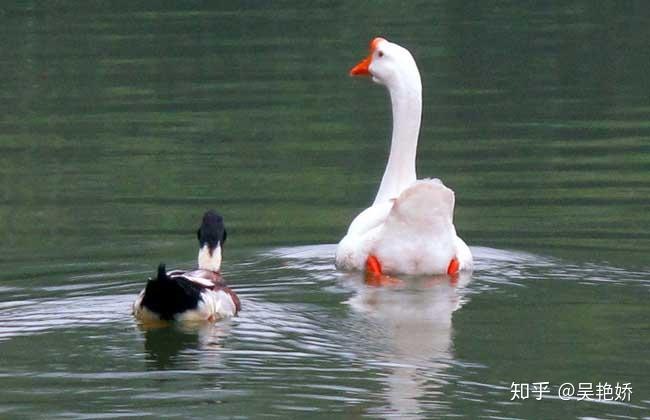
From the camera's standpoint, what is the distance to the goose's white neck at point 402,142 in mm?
13320

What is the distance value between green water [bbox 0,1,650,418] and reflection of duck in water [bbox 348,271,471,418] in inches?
1.0

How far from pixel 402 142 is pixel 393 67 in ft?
2.17

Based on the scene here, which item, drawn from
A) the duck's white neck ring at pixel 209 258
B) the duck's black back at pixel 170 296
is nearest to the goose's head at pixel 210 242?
the duck's white neck ring at pixel 209 258

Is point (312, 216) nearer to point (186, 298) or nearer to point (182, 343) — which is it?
point (186, 298)

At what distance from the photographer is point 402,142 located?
44.1 ft

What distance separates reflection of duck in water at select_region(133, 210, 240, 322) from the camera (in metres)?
10.2

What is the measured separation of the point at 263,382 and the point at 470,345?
1.46 metres

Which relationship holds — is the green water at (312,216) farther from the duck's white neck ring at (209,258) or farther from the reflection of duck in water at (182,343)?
the duck's white neck ring at (209,258)

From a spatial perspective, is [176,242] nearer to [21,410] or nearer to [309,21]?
[21,410]

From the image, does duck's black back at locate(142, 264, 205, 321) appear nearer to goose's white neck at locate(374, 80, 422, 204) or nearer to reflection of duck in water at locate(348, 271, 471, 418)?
reflection of duck in water at locate(348, 271, 471, 418)

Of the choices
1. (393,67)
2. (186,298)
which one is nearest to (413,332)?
(186,298)

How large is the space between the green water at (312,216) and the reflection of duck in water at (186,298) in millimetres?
130

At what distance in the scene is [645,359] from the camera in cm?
968

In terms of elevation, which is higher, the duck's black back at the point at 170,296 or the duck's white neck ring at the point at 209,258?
the duck's white neck ring at the point at 209,258
